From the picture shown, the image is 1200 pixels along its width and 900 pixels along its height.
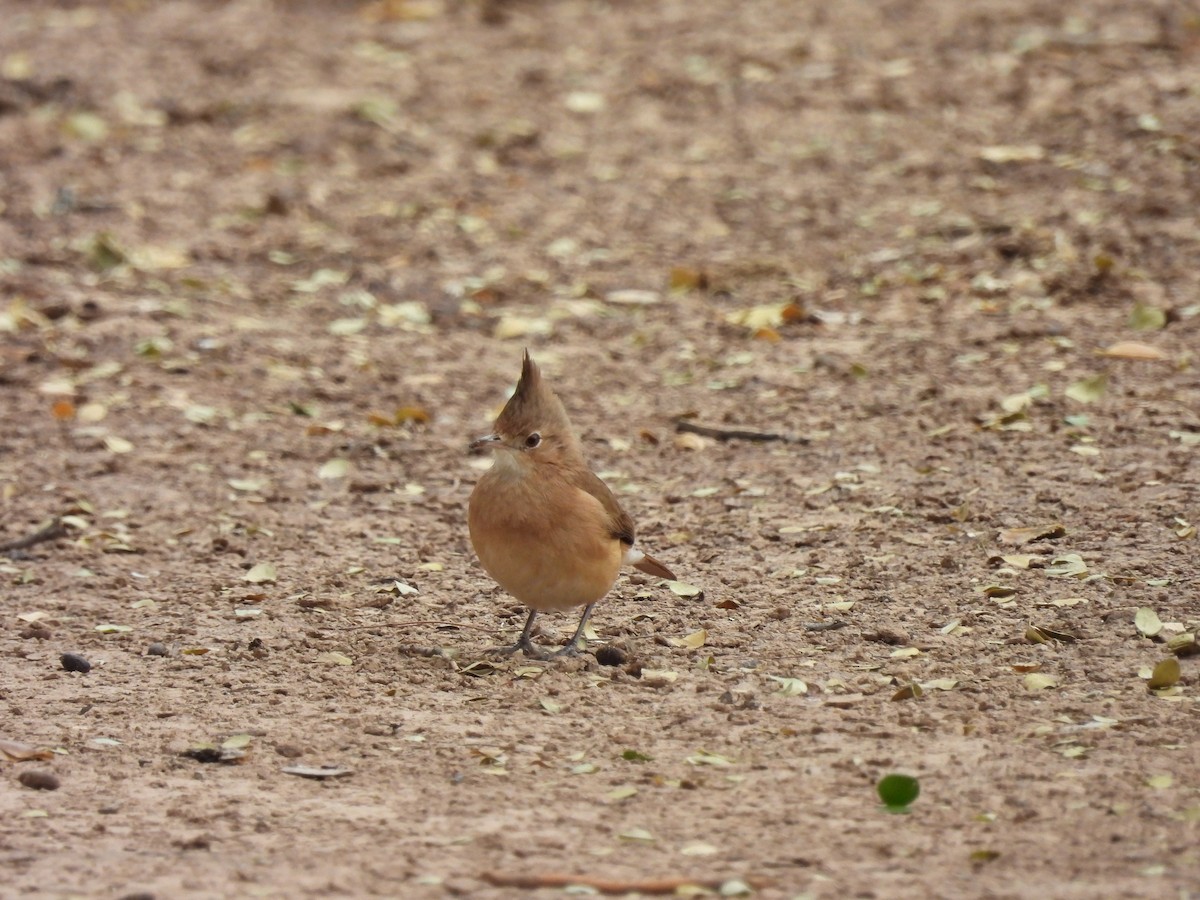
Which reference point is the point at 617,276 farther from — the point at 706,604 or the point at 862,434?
the point at 706,604

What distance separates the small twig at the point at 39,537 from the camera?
605 cm

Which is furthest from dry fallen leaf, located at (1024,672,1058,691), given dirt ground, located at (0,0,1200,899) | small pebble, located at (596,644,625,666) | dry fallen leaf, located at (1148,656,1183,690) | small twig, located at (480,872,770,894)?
A: small twig, located at (480,872,770,894)

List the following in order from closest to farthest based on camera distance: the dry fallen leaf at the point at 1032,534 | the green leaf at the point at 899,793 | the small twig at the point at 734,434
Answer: the green leaf at the point at 899,793 → the dry fallen leaf at the point at 1032,534 → the small twig at the point at 734,434

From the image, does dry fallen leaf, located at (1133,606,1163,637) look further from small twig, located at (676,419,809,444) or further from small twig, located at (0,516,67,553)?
small twig, located at (0,516,67,553)

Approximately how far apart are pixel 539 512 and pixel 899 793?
A: 1.39 meters

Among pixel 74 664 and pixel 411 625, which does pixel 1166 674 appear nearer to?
pixel 411 625

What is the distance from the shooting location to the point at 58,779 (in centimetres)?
423

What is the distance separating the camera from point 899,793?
382 cm

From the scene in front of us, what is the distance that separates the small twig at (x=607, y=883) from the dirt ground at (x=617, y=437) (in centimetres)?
1

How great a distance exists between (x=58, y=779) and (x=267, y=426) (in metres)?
3.15

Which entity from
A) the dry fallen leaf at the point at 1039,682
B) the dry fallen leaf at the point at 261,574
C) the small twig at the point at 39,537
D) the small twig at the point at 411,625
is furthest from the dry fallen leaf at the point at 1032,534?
the small twig at the point at 39,537

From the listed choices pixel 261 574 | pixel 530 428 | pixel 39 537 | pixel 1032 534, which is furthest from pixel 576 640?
pixel 39 537

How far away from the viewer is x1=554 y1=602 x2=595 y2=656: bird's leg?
5000mm

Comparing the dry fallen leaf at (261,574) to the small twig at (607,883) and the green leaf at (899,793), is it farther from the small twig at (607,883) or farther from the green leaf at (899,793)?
the green leaf at (899,793)
